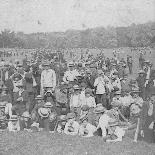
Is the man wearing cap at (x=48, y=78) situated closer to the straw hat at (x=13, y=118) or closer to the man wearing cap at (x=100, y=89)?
the man wearing cap at (x=100, y=89)

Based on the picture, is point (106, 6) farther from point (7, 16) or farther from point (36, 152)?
point (36, 152)

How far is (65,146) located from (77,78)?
2.51 metres

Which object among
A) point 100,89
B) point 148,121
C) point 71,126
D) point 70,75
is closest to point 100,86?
point 100,89

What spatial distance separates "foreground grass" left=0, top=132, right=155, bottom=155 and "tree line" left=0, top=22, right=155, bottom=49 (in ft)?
10.8

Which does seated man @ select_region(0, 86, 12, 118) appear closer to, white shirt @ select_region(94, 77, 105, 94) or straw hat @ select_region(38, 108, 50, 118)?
straw hat @ select_region(38, 108, 50, 118)

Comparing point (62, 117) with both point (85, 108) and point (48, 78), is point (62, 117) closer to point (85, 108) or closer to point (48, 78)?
point (85, 108)

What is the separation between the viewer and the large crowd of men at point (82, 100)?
20.1 ft

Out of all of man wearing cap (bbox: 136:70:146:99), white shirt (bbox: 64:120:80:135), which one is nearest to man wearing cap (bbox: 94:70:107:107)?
man wearing cap (bbox: 136:70:146:99)

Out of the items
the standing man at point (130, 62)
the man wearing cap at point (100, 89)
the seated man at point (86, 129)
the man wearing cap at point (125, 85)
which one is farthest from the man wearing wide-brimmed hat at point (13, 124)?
the standing man at point (130, 62)

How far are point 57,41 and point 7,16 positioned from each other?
1663 mm

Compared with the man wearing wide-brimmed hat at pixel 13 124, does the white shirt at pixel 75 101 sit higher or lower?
higher

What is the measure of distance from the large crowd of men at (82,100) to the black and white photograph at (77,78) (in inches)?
0.7

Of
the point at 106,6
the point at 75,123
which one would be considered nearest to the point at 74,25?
the point at 106,6

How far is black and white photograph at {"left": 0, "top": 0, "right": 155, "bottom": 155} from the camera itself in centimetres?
587
